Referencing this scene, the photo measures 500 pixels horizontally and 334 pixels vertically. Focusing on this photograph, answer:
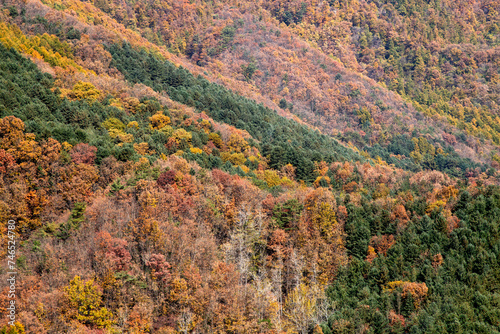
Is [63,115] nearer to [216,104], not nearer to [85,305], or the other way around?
[85,305]

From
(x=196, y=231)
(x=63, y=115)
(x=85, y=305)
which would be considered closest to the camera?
(x=85, y=305)

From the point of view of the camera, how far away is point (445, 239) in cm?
6594

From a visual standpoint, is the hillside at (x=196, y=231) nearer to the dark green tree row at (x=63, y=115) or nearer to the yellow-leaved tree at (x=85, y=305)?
the yellow-leaved tree at (x=85, y=305)

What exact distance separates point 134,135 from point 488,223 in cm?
6085

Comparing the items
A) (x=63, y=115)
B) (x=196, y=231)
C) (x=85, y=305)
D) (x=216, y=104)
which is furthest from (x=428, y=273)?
(x=216, y=104)

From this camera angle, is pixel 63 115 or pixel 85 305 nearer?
pixel 85 305

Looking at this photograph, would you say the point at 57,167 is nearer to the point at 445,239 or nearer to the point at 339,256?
the point at 339,256

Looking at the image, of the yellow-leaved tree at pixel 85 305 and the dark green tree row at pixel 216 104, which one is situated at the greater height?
the yellow-leaved tree at pixel 85 305

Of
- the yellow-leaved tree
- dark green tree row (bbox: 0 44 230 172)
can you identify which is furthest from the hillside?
dark green tree row (bbox: 0 44 230 172)

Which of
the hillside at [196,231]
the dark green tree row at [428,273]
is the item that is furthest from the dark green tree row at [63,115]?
the dark green tree row at [428,273]

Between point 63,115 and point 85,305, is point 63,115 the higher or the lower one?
the lower one

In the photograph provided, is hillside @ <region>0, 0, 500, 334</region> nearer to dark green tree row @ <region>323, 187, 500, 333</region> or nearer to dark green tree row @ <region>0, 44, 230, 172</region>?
dark green tree row @ <region>323, 187, 500, 333</region>

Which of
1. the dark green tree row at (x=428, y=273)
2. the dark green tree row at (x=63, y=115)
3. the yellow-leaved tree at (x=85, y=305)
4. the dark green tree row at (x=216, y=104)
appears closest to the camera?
the yellow-leaved tree at (x=85, y=305)

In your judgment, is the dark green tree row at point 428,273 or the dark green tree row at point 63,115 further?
the dark green tree row at point 63,115
